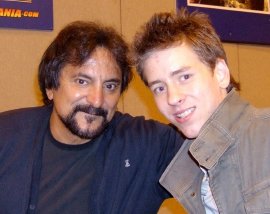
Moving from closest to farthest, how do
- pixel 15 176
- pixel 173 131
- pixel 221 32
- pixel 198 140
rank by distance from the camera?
pixel 198 140 → pixel 15 176 → pixel 173 131 → pixel 221 32

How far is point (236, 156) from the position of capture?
4.06 ft

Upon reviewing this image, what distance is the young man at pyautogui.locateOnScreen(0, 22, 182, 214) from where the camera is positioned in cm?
157

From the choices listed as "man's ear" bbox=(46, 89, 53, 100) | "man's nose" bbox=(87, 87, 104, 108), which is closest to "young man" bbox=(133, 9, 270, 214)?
"man's nose" bbox=(87, 87, 104, 108)

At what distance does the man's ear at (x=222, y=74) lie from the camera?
1.33 meters

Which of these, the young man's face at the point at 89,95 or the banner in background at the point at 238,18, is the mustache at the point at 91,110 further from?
the banner in background at the point at 238,18

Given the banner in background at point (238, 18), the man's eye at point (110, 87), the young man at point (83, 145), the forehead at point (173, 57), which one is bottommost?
the young man at point (83, 145)

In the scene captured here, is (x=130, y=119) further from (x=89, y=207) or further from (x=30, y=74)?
(x=30, y=74)

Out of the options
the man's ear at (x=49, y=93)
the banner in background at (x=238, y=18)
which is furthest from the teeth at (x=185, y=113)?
the banner in background at (x=238, y=18)

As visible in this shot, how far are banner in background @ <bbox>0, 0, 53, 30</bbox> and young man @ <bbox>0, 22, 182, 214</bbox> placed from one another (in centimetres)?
34

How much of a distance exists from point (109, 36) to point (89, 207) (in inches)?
25.6

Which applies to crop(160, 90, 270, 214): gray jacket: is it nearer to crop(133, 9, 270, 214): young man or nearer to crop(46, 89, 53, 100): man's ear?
crop(133, 9, 270, 214): young man

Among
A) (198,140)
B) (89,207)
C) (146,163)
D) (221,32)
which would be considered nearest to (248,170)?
(198,140)

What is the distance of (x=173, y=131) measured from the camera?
5.61ft

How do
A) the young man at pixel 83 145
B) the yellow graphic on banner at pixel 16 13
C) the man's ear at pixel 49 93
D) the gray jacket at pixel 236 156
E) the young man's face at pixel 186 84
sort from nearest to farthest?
the gray jacket at pixel 236 156
the young man's face at pixel 186 84
the young man at pixel 83 145
the man's ear at pixel 49 93
the yellow graphic on banner at pixel 16 13
